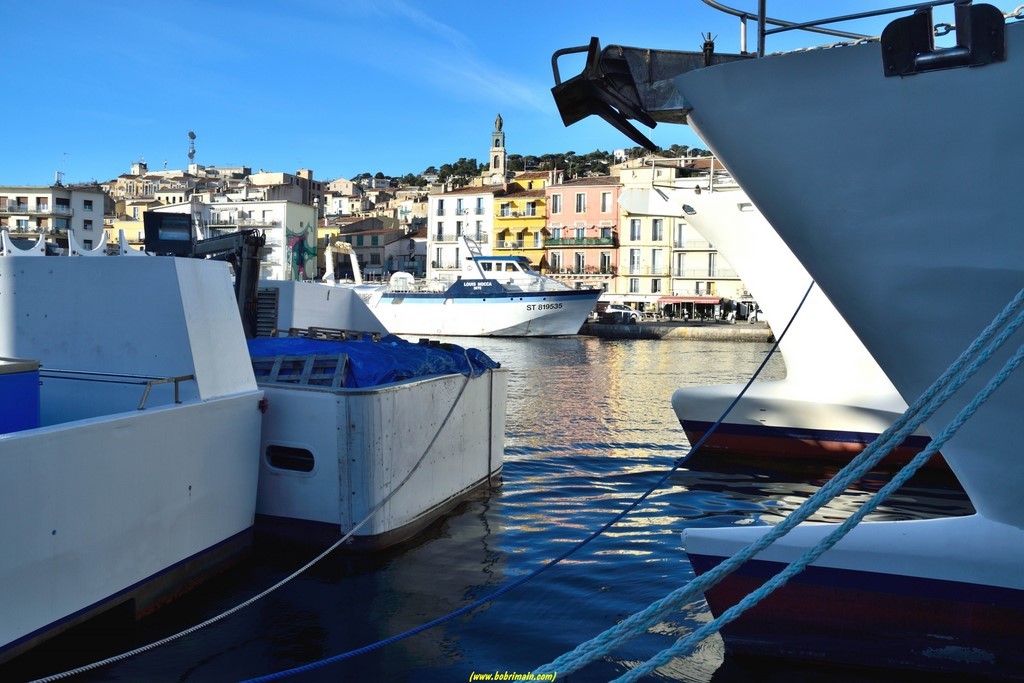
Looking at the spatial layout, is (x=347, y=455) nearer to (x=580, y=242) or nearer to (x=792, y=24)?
(x=792, y=24)

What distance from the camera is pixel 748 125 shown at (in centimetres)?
581

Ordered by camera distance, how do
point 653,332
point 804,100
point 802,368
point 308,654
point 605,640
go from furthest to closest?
point 653,332 → point 802,368 → point 308,654 → point 804,100 → point 605,640

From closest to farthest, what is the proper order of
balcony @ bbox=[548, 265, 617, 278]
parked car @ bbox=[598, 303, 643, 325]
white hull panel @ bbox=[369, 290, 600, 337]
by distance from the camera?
white hull panel @ bbox=[369, 290, 600, 337], parked car @ bbox=[598, 303, 643, 325], balcony @ bbox=[548, 265, 617, 278]

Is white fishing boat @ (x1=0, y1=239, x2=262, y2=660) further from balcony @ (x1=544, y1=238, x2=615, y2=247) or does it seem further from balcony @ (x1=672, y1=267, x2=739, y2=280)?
balcony @ (x1=544, y1=238, x2=615, y2=247)

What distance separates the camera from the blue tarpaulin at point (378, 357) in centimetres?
816

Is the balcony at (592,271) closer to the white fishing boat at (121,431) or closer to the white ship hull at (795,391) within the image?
the white ship hull at (795,391)

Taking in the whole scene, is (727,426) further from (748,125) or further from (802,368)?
(748,125)

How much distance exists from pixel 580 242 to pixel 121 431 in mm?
59520

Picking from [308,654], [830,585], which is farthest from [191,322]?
[830,585]

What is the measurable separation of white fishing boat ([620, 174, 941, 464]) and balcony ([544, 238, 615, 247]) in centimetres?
4896

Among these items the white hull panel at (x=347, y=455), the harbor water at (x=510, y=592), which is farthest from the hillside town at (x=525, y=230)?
the white hull panel at (x=347, y=455)

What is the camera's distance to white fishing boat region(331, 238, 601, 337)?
49.8 m

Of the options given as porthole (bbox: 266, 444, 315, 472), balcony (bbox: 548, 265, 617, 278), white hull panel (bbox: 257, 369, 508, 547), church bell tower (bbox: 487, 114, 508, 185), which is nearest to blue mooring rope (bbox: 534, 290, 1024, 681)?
white hull panel (bbox: 257, 369, 508, 547)

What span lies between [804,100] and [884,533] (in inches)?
111
